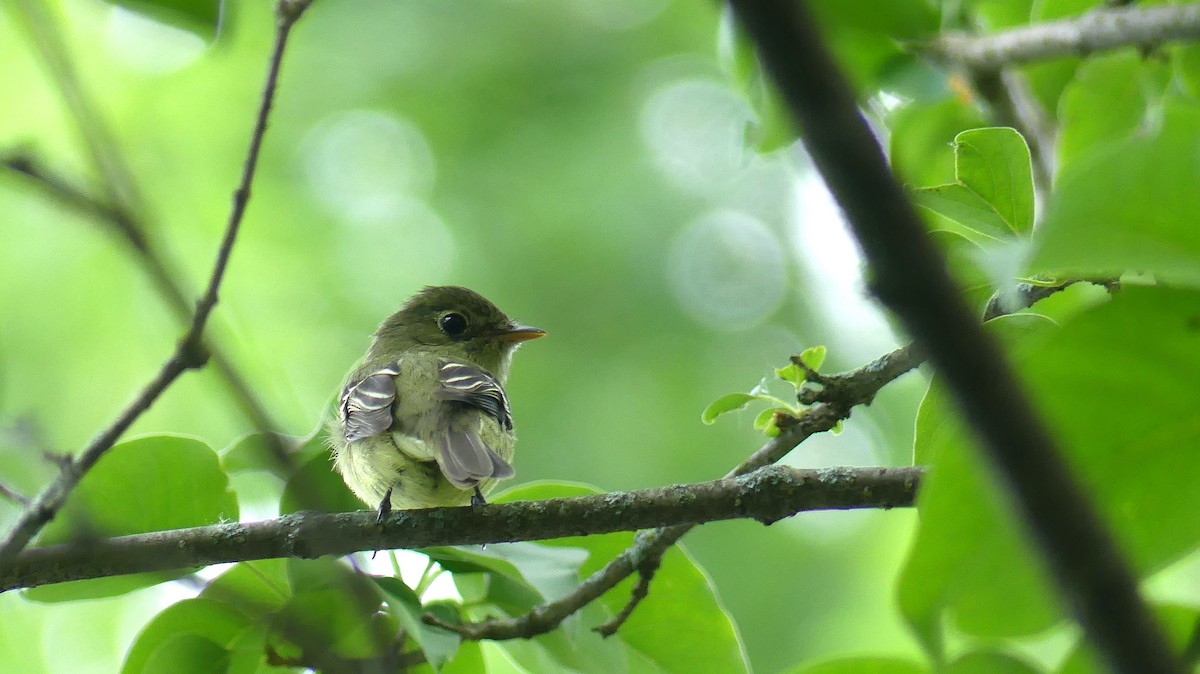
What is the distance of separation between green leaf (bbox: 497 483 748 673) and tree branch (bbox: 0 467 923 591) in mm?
322

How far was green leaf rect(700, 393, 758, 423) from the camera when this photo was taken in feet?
7.93

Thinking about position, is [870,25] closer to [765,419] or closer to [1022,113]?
[765,419]

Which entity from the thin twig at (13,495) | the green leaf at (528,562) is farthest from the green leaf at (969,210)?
the thin twig at (13,495)

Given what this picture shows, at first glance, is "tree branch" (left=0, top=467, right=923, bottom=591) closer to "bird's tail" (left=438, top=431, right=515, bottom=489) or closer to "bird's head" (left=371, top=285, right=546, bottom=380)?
"bird's tail" (left=438, top=431, right=515, bottom=489)

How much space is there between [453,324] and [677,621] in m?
3.28

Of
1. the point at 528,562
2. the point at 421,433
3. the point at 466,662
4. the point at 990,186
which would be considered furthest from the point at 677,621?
the point at 421,433

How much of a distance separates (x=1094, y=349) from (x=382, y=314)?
770cm

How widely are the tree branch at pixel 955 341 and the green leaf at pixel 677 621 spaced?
1.81 metres

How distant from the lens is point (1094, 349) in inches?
45.9

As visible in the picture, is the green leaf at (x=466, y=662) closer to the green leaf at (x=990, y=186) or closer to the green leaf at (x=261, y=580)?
the green leaf at (x=261, y=580)

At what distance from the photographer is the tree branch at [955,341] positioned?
0.61 meters

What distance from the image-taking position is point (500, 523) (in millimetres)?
2273

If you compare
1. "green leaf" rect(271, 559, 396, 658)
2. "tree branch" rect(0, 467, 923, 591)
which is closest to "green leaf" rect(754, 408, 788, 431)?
"tree branch" rect(0, 467, 923, 591)

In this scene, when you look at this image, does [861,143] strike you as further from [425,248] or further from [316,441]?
[425,248]
